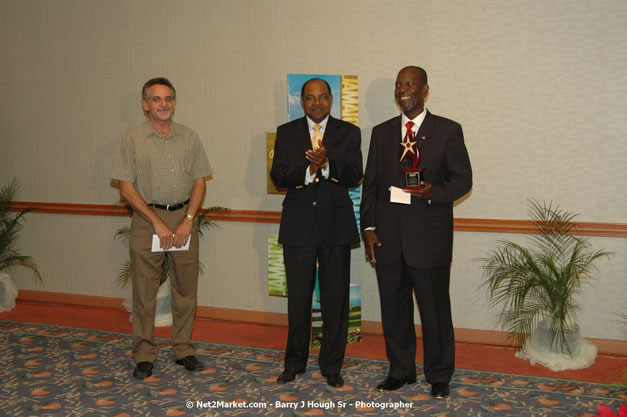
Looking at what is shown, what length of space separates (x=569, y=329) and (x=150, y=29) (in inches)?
165

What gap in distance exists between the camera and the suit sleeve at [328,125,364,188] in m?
3.45

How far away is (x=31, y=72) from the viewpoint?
5570mm

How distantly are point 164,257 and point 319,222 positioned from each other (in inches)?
71.0

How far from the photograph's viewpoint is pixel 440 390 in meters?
3.40

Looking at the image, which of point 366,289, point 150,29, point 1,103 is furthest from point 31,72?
point 366,289

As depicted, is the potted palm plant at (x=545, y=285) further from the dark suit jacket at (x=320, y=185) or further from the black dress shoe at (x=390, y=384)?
the dark suit jacket at (x=320, y=185)

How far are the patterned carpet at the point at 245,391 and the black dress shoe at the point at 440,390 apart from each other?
49mm

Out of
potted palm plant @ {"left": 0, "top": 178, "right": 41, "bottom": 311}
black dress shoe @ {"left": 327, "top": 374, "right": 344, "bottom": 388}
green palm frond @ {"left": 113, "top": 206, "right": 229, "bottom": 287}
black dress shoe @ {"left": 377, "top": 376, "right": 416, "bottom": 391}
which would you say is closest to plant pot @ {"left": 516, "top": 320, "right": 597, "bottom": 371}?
black dress shoe @ {"left": 377, "top": 376, "right": 416, "bottom": 391}

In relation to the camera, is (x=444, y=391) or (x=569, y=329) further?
(x=569, y=329)

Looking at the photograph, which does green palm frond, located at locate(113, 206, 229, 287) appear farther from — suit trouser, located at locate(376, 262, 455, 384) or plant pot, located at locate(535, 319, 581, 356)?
plant pot, located at locate(535, 319, 581, 356)

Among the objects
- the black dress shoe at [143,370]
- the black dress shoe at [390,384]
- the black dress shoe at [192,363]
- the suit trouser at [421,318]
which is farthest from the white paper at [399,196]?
the black dress shoe at [143,370]

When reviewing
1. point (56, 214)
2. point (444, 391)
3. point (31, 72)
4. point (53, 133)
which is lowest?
point (444, 391)

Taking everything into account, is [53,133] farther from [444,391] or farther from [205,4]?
[444,391]

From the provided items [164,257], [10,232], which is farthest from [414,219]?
[10,232]
